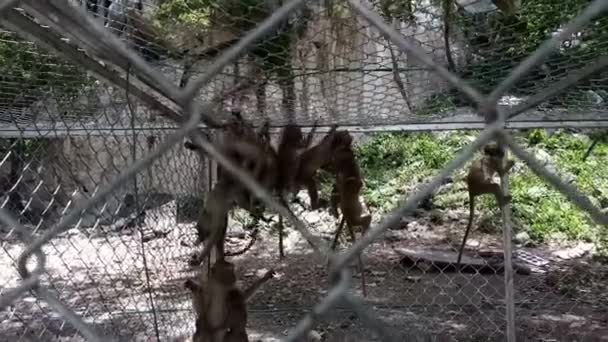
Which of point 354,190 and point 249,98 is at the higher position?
point 249,98

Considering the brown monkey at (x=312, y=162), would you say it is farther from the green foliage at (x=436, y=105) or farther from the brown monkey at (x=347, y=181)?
the green foliage at (x=436, y=105)

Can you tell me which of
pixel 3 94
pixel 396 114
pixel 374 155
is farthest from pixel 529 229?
pixel 3 94

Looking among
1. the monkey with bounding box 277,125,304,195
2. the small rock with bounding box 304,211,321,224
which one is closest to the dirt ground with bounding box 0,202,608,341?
the small rock with bounding box 304,211,321,224

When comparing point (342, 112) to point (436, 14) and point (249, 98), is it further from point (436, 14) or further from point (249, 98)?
point (436, 14)

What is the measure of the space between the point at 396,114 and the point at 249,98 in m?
0.49

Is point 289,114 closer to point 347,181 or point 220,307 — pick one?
point 347,181

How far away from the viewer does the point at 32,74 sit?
1685 millimetres

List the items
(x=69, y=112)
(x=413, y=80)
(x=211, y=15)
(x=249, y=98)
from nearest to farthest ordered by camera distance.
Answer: (x=211, y=15)
(x=413, y=80)
(x=249, y=98)
(x=69, y=112)

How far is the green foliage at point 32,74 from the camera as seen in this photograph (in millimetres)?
1504

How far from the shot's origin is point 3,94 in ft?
6.17

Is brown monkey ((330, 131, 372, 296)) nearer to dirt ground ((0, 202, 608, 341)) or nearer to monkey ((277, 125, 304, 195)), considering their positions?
monkey ((277, 125, 304, 195))

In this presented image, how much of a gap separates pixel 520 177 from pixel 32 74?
3600 millimetres

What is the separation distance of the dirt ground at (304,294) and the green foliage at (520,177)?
298 mm

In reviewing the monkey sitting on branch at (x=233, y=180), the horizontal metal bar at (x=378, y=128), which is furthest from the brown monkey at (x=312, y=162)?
the horizontal metal bar at (x=378, y=128)
